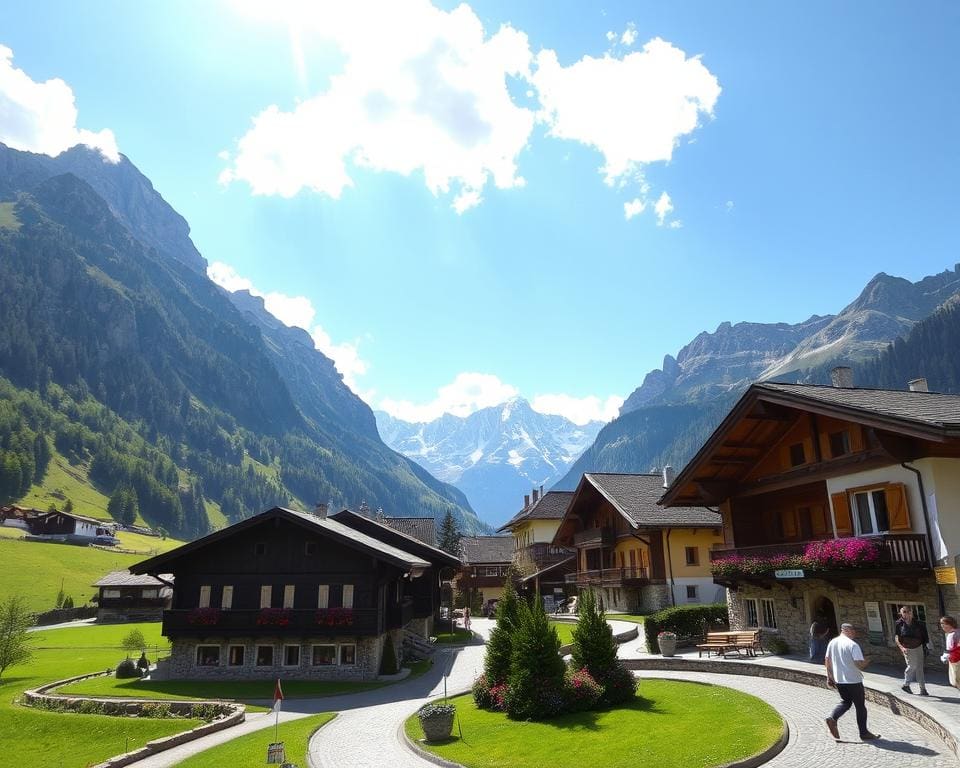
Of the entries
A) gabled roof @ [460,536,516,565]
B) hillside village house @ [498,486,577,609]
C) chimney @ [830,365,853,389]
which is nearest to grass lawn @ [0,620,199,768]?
chimney @ [830,365,853,389]

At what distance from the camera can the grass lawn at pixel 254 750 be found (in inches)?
686

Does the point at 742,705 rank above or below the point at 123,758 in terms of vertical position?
above

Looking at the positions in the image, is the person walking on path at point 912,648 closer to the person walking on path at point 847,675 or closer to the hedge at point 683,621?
the person walking on path at point 847,675

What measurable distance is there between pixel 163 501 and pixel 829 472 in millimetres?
200056

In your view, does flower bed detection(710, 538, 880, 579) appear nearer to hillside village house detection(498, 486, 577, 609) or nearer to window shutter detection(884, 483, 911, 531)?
window shutter detection(884, 483, 911, 531)

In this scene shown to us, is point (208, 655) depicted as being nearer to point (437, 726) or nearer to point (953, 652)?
point (437, 726)

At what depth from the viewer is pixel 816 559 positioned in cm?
A: 2192

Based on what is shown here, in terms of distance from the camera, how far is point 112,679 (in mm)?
31250

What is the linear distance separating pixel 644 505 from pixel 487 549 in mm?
52027

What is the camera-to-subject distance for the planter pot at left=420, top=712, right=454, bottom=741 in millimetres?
17453

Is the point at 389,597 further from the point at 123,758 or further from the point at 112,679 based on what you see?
the point at 123,758

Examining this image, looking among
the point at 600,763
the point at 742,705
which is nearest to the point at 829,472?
the point at 742,705

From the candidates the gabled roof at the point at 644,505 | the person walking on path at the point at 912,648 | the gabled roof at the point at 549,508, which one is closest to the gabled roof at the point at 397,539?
the gabled roof at the point at 644,505

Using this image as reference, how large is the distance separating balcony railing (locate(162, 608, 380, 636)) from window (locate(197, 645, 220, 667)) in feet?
3.89
